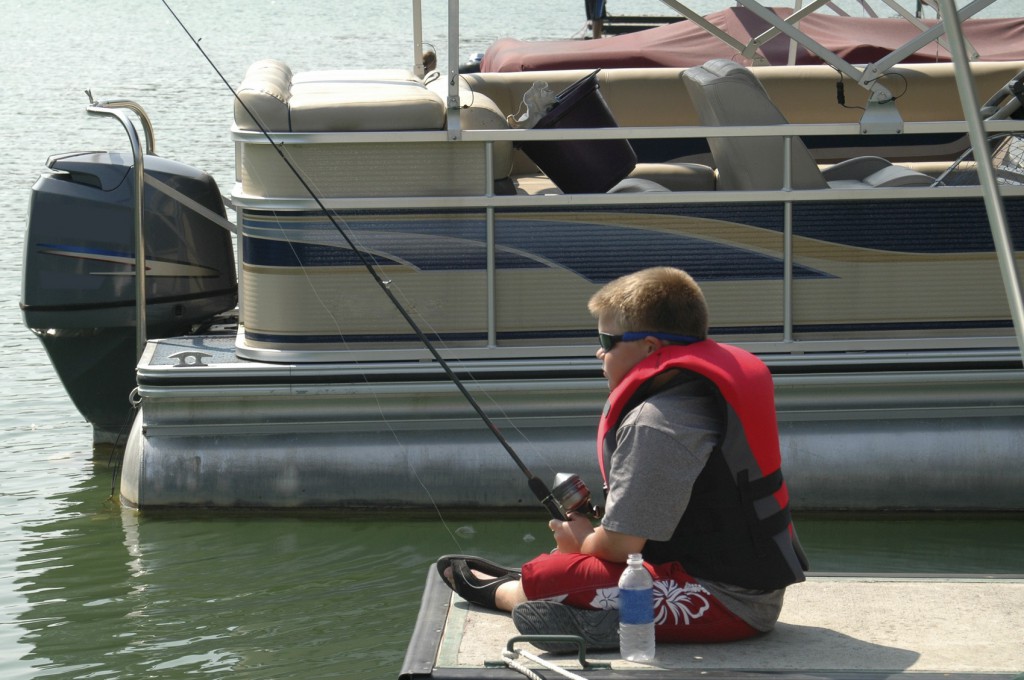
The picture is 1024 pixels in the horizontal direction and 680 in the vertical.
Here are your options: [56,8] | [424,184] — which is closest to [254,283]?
[424,184]

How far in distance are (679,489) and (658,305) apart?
16.0 inches

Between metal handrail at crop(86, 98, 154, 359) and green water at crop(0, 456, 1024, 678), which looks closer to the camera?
green water at crop(0, 456, 1024, 678)

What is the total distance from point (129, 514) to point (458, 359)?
1487mm

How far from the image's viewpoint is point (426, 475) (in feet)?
18.2

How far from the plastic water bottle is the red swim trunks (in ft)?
0.25

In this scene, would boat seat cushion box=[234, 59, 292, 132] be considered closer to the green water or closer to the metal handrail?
the metal handrail

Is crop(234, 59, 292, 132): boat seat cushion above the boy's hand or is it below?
above

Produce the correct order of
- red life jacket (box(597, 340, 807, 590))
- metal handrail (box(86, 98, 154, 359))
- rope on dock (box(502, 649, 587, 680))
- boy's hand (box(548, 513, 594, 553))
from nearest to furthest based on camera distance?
rope on dock (box(502, 649, 587, 680)), red life jacket (box(597, 340, 807, 590)), boy's hand (box(548, 513, 594, 553)), metal handrail (box(86, 98, 154, 359))

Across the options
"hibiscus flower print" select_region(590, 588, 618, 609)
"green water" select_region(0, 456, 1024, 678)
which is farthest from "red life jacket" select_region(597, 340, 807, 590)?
"green water" select_region(0, 456, 1024, 678)

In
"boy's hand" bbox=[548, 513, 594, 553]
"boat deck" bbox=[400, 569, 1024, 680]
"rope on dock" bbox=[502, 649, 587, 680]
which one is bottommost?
"boat deck" bbox=[400, 569, 1024, 680]

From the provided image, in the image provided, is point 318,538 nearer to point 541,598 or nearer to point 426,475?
point 426,475

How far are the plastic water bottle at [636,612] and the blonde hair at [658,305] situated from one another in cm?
50

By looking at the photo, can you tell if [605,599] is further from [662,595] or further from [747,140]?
[747,140]

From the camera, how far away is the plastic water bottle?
3.04 metres
